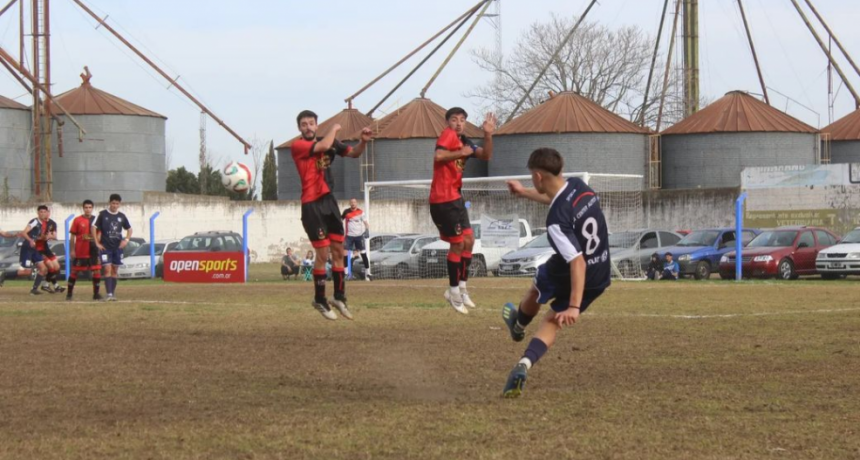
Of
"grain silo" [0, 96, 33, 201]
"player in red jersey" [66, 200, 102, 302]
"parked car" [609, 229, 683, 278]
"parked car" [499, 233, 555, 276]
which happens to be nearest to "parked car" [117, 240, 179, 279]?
"parked car" [499, 233, 555, 276]

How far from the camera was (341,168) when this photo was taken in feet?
226

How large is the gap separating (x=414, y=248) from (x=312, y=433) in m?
28.0

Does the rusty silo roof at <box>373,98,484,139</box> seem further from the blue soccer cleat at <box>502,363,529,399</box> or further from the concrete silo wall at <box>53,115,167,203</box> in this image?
the blue soccer cleat at <box>502,363,529,399</box>

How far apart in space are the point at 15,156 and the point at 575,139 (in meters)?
31.5

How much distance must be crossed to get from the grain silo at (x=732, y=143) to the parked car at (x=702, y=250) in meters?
26.5

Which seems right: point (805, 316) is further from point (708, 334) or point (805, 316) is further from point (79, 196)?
point (79, 196)

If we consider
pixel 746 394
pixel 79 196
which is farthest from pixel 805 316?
pixel 79 196

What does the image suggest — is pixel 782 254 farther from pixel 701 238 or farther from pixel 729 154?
pixel 729 154

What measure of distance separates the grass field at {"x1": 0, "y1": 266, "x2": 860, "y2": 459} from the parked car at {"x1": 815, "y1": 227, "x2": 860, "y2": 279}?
12356 millimetres

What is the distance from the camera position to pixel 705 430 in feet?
26.3

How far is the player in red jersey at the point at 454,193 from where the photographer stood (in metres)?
13.4

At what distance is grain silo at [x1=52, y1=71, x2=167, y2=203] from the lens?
66375mm

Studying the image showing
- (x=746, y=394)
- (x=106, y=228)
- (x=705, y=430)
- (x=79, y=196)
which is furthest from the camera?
(x=79, y=196)

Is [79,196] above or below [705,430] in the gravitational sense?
above
